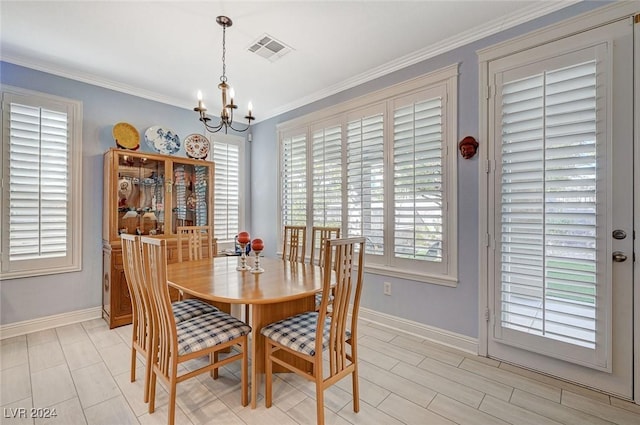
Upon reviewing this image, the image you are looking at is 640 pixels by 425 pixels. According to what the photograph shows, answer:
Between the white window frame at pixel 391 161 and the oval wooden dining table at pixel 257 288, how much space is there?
0.96 m

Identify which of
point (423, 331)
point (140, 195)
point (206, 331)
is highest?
point (140, 195)

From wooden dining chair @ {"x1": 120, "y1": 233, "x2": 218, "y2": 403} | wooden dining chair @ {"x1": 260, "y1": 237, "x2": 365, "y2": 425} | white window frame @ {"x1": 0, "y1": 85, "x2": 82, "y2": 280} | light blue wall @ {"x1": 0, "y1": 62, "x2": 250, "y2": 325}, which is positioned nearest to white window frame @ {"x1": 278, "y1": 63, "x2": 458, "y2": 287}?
wooden dining chair @ {"x1": 260, "y1": 237, "x2": 365, "y2": 425}

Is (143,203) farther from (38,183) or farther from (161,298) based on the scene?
(161,298)

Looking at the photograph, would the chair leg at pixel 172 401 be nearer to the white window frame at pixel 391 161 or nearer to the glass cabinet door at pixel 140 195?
the white window frame at pixel 391 161

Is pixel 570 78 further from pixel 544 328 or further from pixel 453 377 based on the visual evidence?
pixel 453 377

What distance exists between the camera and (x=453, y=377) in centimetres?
215

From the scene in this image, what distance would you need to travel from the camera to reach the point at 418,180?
279 centimetres

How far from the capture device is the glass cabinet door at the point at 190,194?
3.71 meters


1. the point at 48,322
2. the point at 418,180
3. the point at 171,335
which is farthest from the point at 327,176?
the point at 48,322

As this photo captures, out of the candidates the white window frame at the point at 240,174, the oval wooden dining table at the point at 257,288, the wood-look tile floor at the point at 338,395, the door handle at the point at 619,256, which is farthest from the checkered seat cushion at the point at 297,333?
the white window frame at the point at 240,174

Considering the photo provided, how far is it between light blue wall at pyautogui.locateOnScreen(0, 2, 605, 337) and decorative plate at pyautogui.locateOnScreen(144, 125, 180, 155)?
0.45 feet

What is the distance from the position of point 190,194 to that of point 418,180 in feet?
9.45

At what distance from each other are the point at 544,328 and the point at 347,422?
5.13 ft

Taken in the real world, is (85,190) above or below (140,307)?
above
